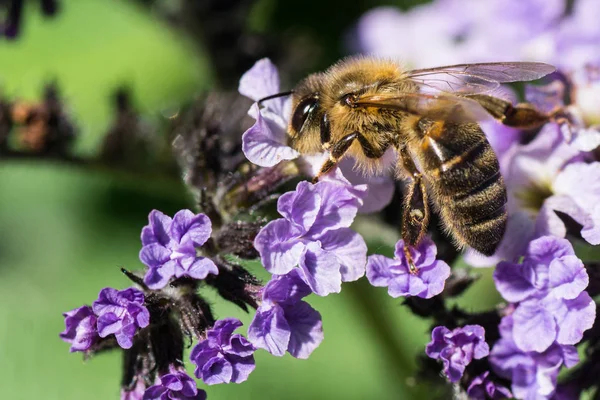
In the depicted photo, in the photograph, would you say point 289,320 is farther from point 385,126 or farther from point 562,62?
point 562,62

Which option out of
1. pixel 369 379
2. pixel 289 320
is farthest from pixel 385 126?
pixel 369 379

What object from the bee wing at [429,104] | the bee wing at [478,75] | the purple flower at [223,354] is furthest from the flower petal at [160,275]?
the bee wing at [478,75]

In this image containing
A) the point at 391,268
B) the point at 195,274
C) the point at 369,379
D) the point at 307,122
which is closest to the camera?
the point at 195,274

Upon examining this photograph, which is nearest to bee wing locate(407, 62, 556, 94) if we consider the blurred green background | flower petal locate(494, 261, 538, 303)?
flower petal locate(494, 261, 538, 303)

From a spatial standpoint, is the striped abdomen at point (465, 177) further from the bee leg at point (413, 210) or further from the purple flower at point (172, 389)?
the purple flower at point (172, 389)

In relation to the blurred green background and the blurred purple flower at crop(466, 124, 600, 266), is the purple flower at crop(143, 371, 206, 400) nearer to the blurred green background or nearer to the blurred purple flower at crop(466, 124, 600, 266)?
the blurred purple flower at crop(466, 124, 600, 266)

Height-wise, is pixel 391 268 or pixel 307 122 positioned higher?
pixel 307 122
